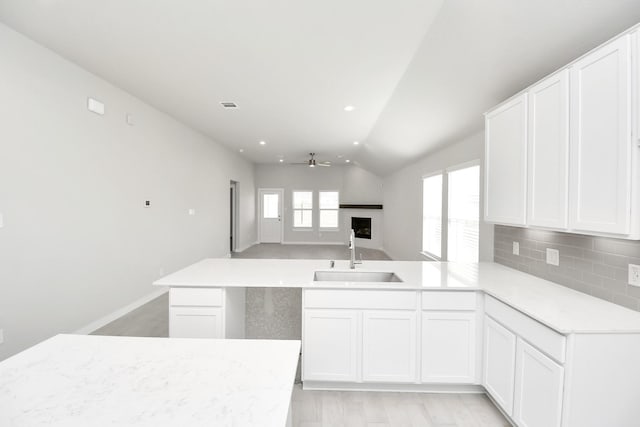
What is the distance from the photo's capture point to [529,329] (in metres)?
1.68

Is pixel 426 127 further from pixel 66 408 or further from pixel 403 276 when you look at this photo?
pixel 66 408

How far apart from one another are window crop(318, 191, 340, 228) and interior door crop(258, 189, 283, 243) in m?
1.45

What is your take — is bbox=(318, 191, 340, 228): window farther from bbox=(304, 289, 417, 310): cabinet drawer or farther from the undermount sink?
bbox=(304, 289, 417, 310): cabinet drawer

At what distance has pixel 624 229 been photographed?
1393mm

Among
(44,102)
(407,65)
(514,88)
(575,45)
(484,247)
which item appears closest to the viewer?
(575,45)

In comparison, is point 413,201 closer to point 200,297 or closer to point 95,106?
point 200,297

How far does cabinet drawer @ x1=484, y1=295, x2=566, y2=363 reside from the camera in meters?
A: 1.48

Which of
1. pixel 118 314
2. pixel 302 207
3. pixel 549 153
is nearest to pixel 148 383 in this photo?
pixel 549 153

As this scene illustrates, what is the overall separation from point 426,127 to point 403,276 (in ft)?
7.91

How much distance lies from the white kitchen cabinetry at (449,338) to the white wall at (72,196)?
332 centimetres

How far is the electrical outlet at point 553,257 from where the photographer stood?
2.19 m

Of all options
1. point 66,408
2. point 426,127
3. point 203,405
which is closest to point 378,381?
point 203,405

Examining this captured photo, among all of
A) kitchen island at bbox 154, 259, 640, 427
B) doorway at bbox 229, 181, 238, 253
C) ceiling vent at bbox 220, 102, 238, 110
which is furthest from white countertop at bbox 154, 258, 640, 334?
doorway at bbox 229, 181, 238, 253

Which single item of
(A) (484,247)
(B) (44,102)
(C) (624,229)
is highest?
(B) (44,102)
